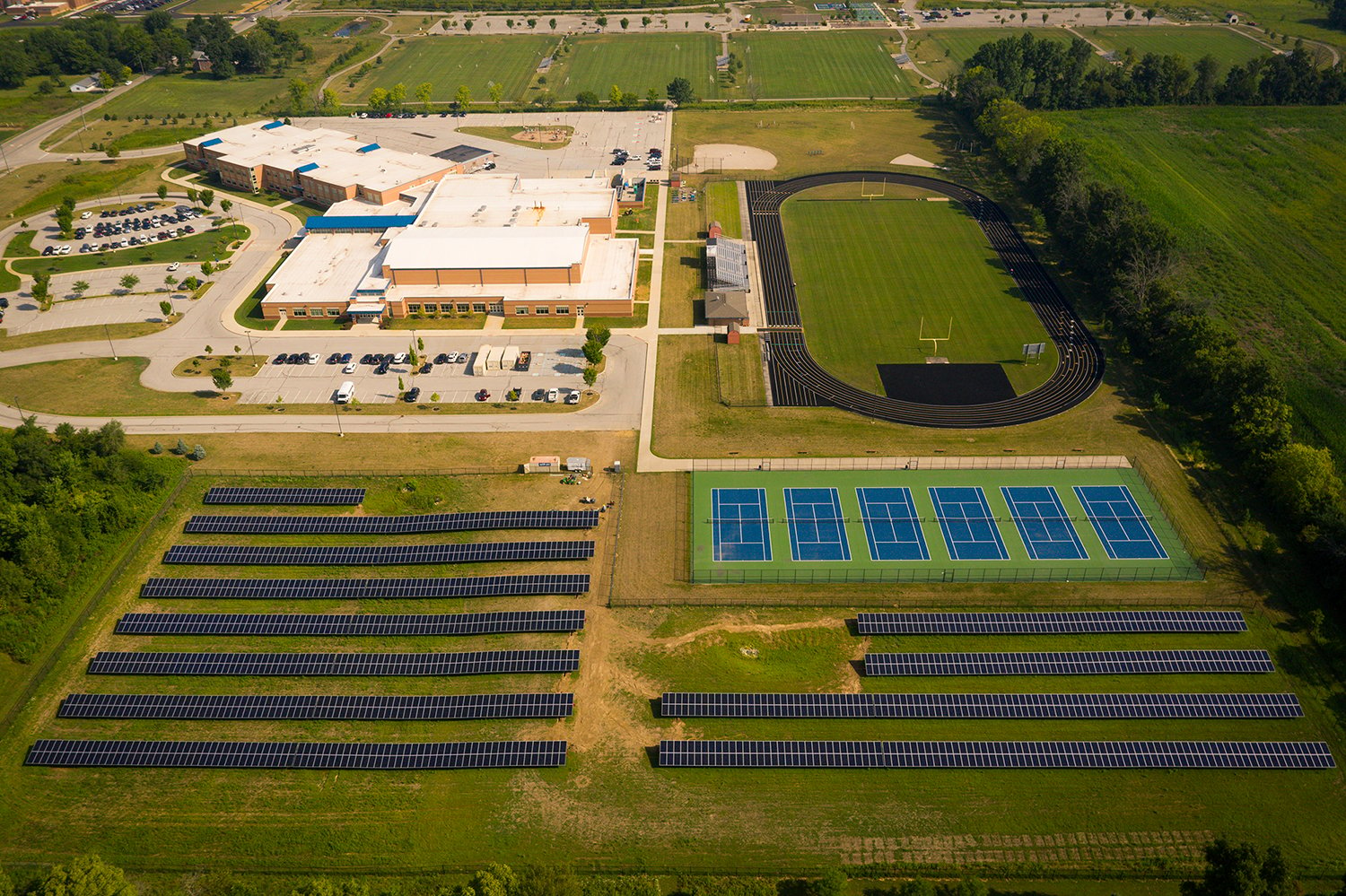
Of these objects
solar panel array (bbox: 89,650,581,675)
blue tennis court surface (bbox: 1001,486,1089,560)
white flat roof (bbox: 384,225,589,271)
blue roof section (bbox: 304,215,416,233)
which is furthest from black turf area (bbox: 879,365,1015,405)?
blue roof section (bbox: 304,215,416,233)

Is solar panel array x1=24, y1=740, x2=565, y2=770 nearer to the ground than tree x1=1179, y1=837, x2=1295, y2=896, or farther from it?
nearer to the ground

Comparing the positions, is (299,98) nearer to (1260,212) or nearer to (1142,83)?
(1142,83)

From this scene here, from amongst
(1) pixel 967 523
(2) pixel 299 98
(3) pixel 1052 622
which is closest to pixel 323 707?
(1) pixel 967 523

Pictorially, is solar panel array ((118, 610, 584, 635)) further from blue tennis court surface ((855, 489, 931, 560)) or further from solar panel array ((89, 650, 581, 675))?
blue tennis court surface ((855, 489, 931, 560))

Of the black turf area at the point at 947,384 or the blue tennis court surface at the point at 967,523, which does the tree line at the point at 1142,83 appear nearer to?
the black turf area at the point at 947,384

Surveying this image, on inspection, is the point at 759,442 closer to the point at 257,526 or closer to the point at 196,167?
the point at 257,526

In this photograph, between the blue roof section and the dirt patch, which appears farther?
the dirt patch

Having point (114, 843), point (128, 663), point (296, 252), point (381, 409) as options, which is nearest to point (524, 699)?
point (114, 843)
